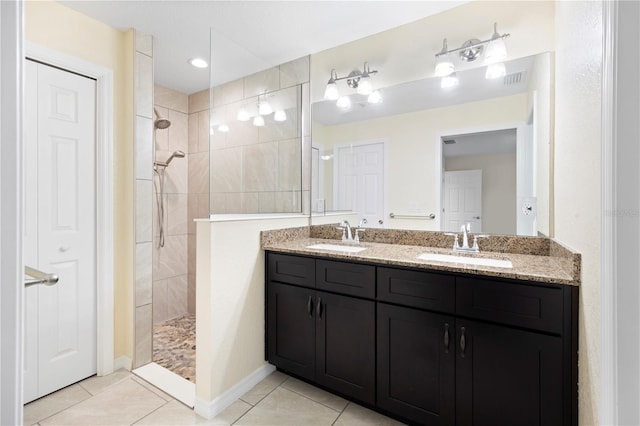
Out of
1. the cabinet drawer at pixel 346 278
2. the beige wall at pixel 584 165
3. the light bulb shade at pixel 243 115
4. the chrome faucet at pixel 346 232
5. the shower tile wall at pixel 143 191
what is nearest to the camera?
the beige wall at pixel 584 165

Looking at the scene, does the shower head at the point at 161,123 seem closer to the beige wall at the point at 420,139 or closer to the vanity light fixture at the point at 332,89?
the vanity light fixture at the point at 332,89

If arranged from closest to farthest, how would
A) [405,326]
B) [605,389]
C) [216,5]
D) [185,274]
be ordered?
[605,389]
[405,326]
[216,5]
[185,274]

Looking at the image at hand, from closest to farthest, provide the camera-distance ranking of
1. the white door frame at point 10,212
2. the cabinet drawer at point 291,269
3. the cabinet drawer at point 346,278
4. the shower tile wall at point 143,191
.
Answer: the white door frame at point 10,212 → the cabinet drawer at point 346,278 → the cabinet drawer at point 291,269 → the shower tile wall at point 143,191

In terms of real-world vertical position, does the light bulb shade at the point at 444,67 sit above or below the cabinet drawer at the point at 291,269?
above

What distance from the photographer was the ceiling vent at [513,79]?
1.81m

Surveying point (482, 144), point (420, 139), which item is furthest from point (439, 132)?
point (482, 144)

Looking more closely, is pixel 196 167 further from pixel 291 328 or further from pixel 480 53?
pixel 480 53

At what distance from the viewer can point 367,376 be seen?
65.5 inches

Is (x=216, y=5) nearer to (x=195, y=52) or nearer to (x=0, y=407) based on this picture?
(x=195, y=52)

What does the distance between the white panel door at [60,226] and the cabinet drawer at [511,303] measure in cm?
233

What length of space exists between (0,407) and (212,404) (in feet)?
4.73

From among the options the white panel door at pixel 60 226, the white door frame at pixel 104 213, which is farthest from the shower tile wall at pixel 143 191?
the white panel door at pixel 60 226

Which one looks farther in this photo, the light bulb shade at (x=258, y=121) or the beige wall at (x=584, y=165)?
the light bulb shade at (x=258, y=121)

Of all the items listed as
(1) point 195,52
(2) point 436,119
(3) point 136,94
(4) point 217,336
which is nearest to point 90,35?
(3) point 136,94
